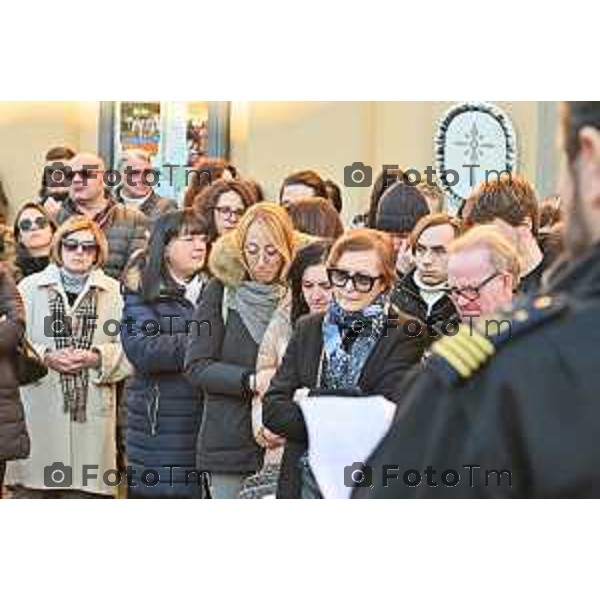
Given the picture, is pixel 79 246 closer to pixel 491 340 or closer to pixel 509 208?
pixel 509 208

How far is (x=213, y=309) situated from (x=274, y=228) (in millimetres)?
202

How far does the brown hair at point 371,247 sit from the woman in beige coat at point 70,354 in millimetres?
436

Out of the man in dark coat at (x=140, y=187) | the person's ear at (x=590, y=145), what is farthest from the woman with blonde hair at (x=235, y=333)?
the person's ear at (x=590, y=145)

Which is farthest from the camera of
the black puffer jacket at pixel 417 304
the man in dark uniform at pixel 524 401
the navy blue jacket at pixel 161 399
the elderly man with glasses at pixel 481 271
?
the navy blue jacket at pixel 161 399

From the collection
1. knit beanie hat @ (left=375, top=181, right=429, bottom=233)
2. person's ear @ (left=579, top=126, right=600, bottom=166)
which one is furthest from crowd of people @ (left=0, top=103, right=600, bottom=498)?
person's ear @ (left=579, top=126, right=600, bottom=166)

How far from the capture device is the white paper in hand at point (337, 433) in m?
2.52

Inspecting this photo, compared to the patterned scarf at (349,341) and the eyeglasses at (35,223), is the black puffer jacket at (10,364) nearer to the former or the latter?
the eyeglasses at (35,223)

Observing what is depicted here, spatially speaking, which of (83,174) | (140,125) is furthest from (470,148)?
(83,174)

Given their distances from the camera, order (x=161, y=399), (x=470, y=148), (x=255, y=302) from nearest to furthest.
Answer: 1. (x=470, y=148)
2. (x=255, y=302)
3. (x=161, y=399)

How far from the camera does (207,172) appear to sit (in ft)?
8.69
